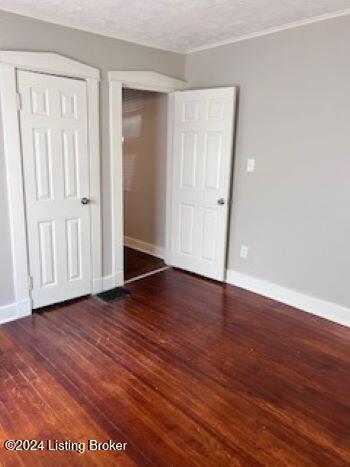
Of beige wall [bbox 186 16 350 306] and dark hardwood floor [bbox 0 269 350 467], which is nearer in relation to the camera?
dark hardwood floor [bbox 0 269 350 467]

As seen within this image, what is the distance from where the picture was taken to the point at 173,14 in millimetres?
2727

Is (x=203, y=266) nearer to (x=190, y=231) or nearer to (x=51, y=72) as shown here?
(x=190, y=231)

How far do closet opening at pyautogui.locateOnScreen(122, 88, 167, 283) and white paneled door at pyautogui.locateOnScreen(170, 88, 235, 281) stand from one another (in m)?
0.38

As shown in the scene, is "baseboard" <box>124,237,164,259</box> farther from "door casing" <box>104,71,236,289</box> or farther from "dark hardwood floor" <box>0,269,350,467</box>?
"dark hardwood floor" <box>0,269,350,467</box>

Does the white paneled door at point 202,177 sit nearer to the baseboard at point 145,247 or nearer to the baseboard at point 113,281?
the baseboard at point 145,247

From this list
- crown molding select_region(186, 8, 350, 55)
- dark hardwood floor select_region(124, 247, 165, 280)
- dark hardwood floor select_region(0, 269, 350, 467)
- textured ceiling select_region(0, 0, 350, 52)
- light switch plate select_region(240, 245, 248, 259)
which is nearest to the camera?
dark hardwood floor select_region(0, 269, 350, 467)

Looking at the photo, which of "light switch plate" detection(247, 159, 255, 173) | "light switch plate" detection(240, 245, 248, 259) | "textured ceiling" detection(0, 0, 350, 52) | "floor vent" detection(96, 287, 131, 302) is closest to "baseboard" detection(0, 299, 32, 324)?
"floor vent" detection(96, 287, 131, 302)

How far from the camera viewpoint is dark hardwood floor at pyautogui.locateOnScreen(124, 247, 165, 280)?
13.7ft

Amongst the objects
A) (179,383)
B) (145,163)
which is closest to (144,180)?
(145,163)

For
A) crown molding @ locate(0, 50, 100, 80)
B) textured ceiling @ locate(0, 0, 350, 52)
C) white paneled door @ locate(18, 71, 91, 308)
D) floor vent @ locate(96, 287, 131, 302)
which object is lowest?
floor vent @ locate(96, 287, 131, 302)

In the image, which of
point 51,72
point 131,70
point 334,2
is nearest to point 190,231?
point 131,70

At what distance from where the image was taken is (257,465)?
168 cm

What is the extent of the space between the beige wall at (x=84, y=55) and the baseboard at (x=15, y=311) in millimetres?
59

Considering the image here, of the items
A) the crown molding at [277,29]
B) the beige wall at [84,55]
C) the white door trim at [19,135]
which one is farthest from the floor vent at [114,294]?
the crown molding at [277,29]
